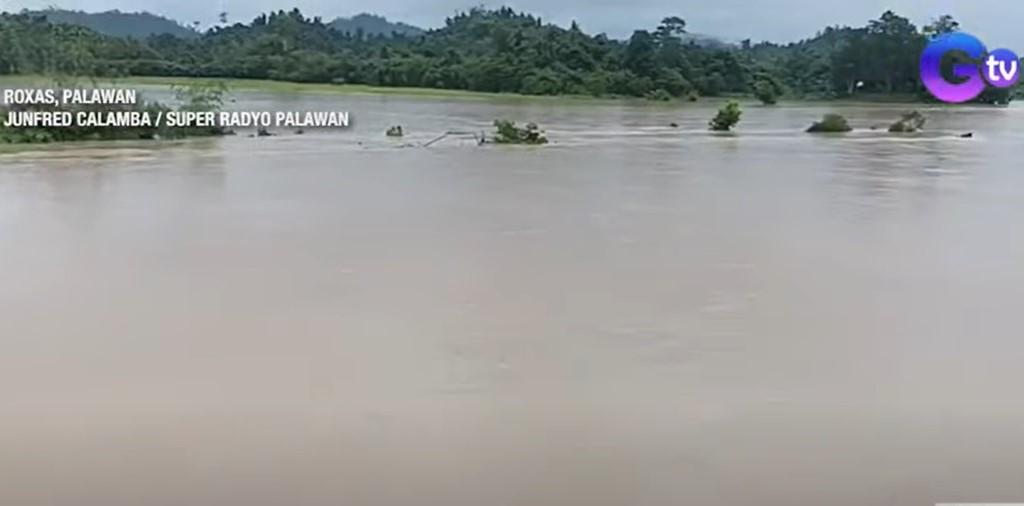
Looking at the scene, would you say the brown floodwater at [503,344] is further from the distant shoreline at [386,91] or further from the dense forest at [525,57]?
the dense forest at [525,57]

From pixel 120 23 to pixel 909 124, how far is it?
37.6ft

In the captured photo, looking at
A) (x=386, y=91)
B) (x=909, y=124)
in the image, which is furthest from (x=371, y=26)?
(x=909, y=124)

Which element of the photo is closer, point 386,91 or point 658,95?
point 386,91

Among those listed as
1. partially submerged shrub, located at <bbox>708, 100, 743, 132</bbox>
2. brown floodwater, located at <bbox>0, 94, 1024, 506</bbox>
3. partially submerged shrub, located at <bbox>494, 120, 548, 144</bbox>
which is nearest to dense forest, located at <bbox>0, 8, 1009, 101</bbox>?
partially submerged shrub, located at <bbox>708, 100, 743, 132</bbox>

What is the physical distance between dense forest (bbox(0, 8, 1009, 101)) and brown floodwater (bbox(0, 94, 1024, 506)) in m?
6.05

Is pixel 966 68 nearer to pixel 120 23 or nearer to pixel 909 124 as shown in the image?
pixel 909 124

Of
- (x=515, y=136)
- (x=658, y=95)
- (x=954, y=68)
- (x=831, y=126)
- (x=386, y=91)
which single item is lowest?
(x=515, y=136)

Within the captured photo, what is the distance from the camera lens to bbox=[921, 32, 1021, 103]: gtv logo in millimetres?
8336

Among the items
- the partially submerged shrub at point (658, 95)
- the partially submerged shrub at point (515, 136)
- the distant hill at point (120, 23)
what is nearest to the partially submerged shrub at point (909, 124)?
the partially submerged shrub at point (658, 95)

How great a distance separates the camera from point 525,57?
1636 cm

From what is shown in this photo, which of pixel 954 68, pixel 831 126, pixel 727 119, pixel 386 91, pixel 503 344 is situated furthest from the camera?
pixel 386 91

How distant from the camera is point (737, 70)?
16359 millimetres

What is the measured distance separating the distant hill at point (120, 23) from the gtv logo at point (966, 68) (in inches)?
407

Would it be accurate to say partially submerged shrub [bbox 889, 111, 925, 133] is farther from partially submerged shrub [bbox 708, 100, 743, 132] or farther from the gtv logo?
partially submerged shrub [bbox 708, 100, 743, 132]
